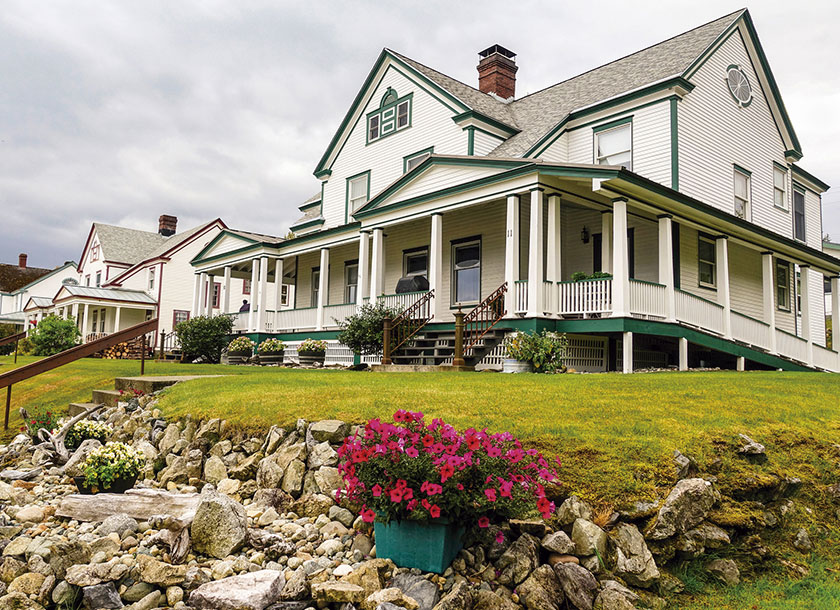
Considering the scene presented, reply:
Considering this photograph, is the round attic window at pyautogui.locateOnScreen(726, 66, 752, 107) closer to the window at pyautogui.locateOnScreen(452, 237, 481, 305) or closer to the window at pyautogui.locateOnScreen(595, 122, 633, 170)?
the window at pyautogui.locateOnScreen(595, 122, 633, 170)

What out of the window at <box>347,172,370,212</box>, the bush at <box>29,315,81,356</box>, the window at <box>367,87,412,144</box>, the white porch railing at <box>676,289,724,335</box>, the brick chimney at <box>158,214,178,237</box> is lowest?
the bush at <box>29,315,81,356</box>

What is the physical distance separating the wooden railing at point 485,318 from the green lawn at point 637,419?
3.70 meters

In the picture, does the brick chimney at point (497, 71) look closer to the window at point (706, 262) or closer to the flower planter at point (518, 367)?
the window at point (706, 262)

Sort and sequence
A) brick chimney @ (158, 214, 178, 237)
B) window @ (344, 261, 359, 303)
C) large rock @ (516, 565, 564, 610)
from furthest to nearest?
brick chimney @ (158, 214, 178, 237) < window @ (344, 261, 359, 303) < large rock @ (516, 565, 564, 610)

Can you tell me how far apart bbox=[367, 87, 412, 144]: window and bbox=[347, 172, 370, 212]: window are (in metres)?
1.24

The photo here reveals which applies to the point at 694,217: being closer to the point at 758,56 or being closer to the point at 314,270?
the point at 758,56

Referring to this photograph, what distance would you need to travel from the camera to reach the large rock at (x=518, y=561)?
4.07m

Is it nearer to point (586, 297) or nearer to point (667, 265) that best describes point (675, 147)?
point (667, 265)

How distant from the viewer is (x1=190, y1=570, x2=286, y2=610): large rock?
156 inches

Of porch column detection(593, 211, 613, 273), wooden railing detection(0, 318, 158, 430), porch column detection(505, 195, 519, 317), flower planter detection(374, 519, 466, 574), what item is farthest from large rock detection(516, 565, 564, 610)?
porch column detection(593, 211, 613, 273)

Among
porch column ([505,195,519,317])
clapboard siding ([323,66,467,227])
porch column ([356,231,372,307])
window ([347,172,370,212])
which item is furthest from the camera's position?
window ([347,172,370,212])

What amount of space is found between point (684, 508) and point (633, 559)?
1.94 ft

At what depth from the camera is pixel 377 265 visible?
55.4 feet

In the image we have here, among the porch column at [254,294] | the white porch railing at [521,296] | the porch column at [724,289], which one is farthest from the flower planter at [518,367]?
the porch column at [254,294]
